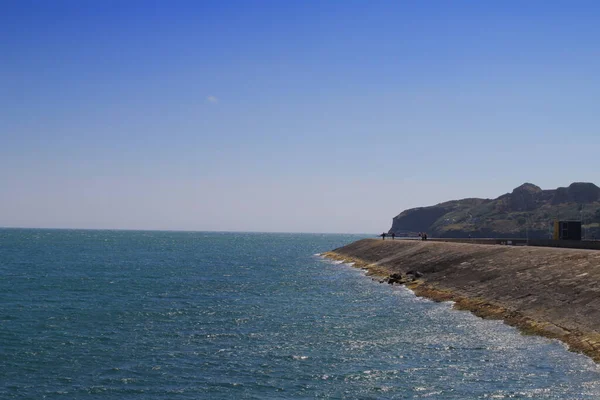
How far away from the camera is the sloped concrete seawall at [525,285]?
33438 millimetres

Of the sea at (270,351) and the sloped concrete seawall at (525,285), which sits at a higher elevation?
the sloped concrete seawall at (525,285)

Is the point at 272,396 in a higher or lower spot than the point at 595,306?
lower

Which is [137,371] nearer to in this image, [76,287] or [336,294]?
[336,294]

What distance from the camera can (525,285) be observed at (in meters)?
44.8

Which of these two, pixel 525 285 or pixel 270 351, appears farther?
pixel 525 285

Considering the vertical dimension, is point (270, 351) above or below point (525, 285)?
below

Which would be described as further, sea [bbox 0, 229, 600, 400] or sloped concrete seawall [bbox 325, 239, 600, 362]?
sloped concrete seawall [bbox 325, 239, 600, 362]

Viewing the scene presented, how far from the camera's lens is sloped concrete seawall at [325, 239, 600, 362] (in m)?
33.4

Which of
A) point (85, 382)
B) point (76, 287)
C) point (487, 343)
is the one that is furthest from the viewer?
point (76, 287)

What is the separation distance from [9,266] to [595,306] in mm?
85149

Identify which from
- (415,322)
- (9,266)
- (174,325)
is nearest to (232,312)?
(174,325)

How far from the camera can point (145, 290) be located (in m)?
59.7

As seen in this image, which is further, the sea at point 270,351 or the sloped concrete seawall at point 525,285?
the sloped concrete seawall at point 525,285

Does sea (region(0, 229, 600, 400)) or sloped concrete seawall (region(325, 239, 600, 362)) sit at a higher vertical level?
sloped concrete seawall (region(325, 239, 600, 362))
